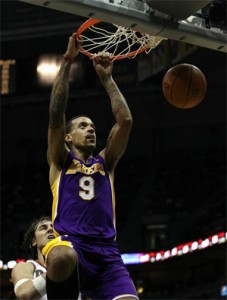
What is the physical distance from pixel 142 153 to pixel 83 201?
18.6 meters

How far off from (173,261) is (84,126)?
1484cm

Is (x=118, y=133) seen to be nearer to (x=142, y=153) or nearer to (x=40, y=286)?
(x=40, y=286)

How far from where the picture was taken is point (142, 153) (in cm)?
2214

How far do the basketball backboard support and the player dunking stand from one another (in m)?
0.24

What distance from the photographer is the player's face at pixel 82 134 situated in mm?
3811

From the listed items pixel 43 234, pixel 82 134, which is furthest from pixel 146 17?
pixel 43 234

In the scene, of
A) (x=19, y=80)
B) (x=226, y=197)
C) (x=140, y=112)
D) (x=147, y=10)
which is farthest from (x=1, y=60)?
(x=147, y=10)

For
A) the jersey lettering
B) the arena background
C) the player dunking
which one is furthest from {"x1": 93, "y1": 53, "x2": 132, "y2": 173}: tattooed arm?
the arena background

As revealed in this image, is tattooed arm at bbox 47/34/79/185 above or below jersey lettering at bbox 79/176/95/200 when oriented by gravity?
above

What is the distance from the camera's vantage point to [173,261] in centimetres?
1814

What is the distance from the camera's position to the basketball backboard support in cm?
380

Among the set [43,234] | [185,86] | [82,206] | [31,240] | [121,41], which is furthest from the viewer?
[31,240]

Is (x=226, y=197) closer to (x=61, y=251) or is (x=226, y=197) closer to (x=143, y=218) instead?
(x=143, y=218)

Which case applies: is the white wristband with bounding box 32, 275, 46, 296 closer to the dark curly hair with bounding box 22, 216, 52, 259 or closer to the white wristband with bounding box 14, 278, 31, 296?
the white wristband with bounding box 14, 278, 31, 296
